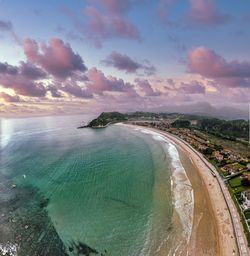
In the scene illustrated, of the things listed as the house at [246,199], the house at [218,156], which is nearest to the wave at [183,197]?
the house at [246,199]

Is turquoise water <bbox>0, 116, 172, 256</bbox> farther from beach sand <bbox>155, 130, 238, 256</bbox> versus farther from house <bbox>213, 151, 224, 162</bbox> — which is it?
house <bbox>213, 151, 224, 162</bbox>

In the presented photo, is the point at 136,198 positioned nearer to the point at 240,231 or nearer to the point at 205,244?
the point at 205,244

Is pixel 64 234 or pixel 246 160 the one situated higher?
pixel 246 160

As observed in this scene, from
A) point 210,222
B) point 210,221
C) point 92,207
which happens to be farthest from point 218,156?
point 92,207

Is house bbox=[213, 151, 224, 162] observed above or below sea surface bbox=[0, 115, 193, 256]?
above

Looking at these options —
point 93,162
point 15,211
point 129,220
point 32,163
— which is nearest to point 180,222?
point 129,220

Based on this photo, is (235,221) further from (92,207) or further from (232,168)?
(232,168)

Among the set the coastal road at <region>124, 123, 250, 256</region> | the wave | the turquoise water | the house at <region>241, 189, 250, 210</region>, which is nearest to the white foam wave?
the turquoise water

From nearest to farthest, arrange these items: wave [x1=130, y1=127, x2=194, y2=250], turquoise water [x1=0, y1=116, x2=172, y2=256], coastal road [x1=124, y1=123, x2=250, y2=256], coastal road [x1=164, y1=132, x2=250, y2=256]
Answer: coastal road [x1=164, y1=132, x2=250, y2=256]
coastal road [x1=124, y1=123, x2=250, y2=256]
turquoise water [x1=0, y1=116, x2=172, y2=256]
wave [x1=130, y1=127, x2=194, y2=250]

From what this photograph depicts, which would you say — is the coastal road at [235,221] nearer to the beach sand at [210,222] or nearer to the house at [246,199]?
the beach sand at [210,222]

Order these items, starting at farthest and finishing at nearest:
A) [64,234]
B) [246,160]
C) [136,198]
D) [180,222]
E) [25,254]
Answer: [246,160] < [136,198] < [180,222] < [64,234] < [25,254]
